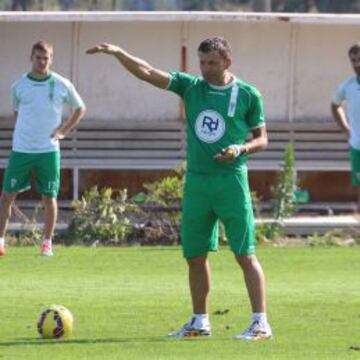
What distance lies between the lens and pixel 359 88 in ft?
55.9

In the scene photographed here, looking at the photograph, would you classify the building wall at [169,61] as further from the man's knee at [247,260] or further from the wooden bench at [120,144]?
the man's knee at [247,260]

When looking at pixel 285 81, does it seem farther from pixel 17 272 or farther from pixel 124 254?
pixel 17 272

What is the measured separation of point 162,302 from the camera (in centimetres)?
1313

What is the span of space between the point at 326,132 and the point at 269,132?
2.81 ft

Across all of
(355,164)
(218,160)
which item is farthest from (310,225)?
(218,160)

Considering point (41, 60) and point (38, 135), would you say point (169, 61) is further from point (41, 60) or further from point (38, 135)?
point (41, 60)

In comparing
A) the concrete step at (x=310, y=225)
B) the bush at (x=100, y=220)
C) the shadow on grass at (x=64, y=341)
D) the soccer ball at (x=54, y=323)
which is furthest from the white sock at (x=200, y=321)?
the concrete step at (x=310, y=225)

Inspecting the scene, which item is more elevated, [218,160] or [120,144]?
[218,160]

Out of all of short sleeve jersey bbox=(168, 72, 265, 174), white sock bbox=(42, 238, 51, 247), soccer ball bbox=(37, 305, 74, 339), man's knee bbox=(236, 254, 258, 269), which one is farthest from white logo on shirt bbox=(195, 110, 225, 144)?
white sock bbox=(42, 238, 51, 247)

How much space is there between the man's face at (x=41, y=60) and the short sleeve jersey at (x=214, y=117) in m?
5.43

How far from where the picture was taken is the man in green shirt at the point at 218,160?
1080 centimetres

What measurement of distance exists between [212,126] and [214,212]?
0.62 meters

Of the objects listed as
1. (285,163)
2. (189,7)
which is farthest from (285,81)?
(189,7)

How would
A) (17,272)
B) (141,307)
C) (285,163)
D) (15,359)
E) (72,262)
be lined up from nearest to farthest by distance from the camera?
1. (15,359)
2. (141,307)
3. (17,272)
4. (72,262)
5. (285,163)
